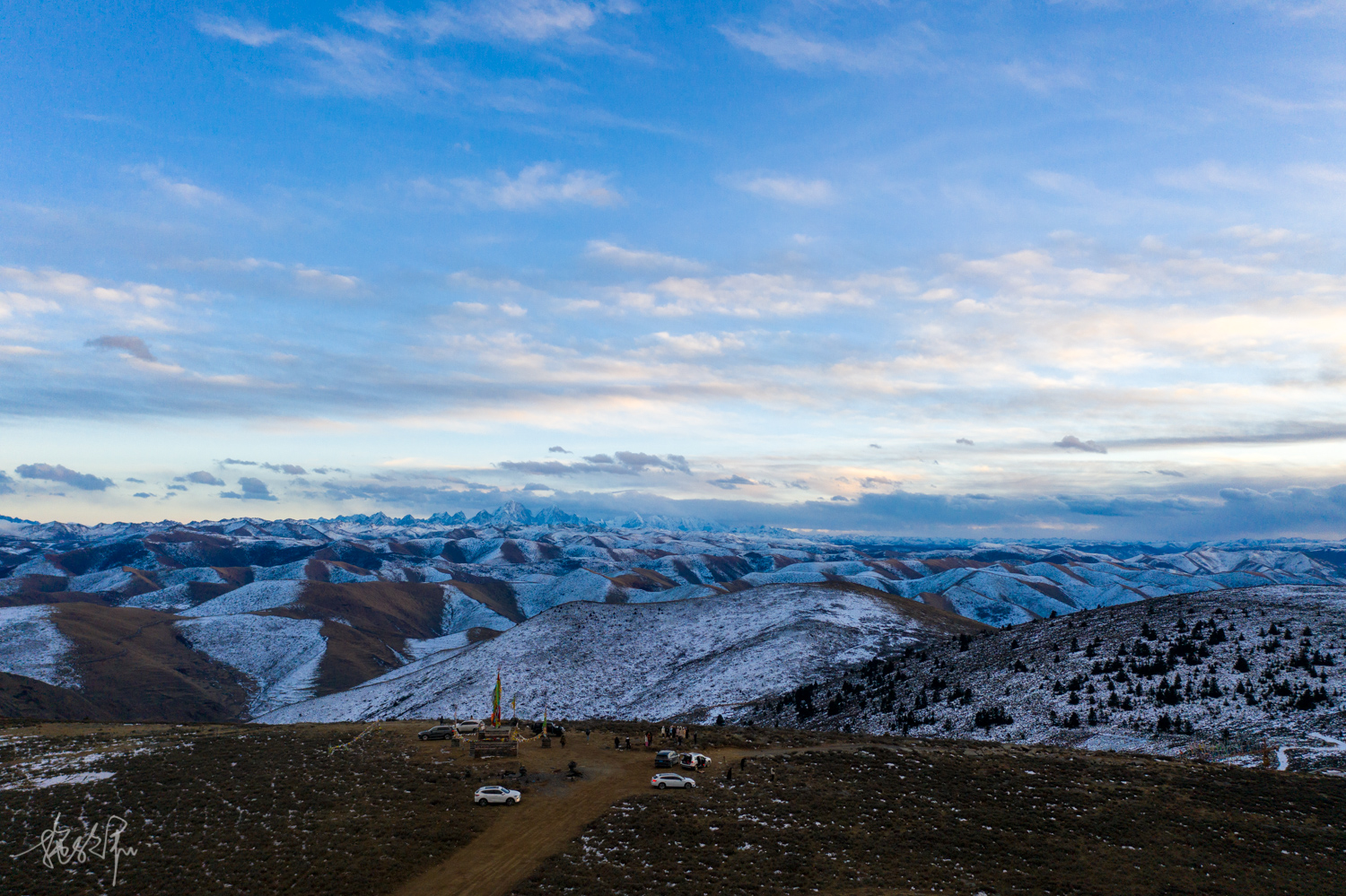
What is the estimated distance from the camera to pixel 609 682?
3351 inches

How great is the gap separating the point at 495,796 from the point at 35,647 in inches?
5905

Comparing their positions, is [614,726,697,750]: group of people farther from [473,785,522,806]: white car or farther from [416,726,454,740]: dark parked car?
[473,785,522,806]: white car

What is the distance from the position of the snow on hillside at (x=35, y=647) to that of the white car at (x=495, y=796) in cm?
12587

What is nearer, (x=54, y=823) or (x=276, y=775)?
(x=54, y=823)

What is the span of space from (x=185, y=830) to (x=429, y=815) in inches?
381

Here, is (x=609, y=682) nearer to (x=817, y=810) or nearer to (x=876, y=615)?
(x=876, y=615)

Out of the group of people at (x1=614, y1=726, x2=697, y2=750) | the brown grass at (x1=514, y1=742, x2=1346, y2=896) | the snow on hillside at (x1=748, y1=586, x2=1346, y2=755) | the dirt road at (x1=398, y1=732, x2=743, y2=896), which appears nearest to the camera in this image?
the brown grass at (x1=514, y1=742, x2=1346, y2=896)

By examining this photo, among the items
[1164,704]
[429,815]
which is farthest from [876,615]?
[429,815]

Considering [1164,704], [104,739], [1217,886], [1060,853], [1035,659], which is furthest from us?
[1035,659]
